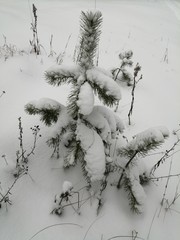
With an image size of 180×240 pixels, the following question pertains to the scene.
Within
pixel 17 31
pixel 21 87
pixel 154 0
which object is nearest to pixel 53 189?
pixel 21 87

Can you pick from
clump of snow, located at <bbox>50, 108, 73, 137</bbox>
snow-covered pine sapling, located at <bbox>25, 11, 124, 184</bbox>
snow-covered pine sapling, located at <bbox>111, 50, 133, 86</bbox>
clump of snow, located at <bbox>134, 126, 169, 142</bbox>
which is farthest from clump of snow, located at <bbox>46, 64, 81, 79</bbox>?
snow-covered pine sapling, located at <bbox>111, 50, 133, 86</bbox>

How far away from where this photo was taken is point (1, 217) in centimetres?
179

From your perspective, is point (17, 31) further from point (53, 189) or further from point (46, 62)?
point (53, 189)

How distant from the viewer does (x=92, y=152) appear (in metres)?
1.68

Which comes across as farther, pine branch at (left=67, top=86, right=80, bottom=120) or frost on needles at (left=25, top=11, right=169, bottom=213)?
pine branch at (left=67, top=86, right=80, bottom=120)

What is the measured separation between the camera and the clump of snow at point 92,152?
5.44ft

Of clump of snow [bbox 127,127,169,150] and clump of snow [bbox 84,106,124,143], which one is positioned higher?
clump of snow [bbox 84,106,124,143]

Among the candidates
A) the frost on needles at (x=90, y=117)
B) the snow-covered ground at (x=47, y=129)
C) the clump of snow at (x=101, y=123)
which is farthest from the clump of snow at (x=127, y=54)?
the clump of snow at (x=101, y=123)

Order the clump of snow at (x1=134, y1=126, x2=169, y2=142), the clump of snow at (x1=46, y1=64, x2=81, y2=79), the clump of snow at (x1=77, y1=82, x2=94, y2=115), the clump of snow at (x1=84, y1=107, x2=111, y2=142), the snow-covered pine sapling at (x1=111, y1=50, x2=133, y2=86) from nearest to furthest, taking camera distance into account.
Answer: the clump of snow at (x1=77, y1=82, x2=94, y2=115)
the clump of snow at (x1=134, y1=126, x2=169, y2=142)
the clump of snow at (x1=46, y1=64, x2=81, y2=79)
the clump of snow at (x1=84, y1=107, x2=111, y2=142)
the snow-covered pine sapling at (x1=111, y1=50, x2=133, y2=86)

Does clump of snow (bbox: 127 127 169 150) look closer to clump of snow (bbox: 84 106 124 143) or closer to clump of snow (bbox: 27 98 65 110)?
clump of snow (bbox: 84 106 124 143)

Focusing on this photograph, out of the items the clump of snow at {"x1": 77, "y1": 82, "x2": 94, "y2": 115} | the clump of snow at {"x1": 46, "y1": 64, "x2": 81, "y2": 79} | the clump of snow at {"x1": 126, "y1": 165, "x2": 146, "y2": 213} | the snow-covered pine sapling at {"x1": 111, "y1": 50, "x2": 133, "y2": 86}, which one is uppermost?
the snow-covered pine sapling at {"x1": 111, "y1": 50, "x2": 133, "y2": 86}

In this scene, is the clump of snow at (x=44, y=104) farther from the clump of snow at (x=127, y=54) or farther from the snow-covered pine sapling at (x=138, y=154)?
the clump of snow at (x=127, y=54)

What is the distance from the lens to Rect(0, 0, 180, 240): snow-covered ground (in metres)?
1.85

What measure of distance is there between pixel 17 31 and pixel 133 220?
501 cm
